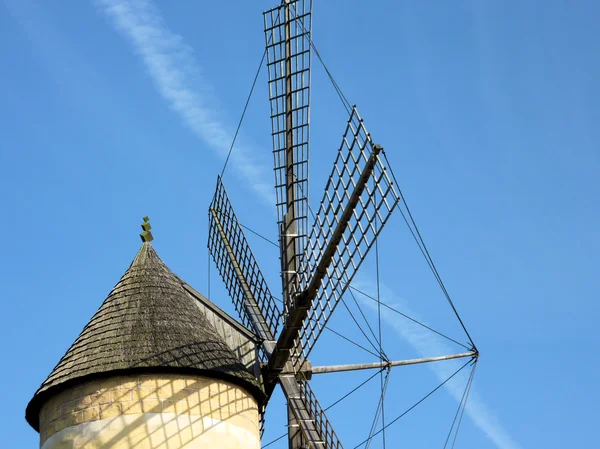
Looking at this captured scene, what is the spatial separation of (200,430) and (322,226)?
280cm

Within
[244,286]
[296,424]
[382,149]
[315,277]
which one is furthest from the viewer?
[244,286]

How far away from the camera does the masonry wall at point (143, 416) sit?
12.5m

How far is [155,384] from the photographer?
12.7m

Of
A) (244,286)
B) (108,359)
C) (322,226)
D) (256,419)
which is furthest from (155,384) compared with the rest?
(244,286)

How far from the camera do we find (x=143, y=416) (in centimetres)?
1254

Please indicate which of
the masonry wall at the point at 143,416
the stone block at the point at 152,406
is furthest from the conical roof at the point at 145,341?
the stone block at the point at 152,406

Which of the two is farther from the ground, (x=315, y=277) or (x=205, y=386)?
(x=315, y=277)

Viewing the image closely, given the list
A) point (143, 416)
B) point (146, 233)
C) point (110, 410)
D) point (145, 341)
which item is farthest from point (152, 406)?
point (146, 233)

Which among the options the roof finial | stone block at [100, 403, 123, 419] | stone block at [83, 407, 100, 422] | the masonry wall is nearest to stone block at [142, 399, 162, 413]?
the masonry wall

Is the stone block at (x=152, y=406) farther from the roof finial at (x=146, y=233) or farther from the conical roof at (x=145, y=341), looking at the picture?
the roof finial at (x=146, y=233)

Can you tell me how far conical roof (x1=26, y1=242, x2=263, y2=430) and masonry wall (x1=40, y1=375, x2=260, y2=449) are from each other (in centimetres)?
13

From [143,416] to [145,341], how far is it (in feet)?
2.84

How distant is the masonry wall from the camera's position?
1248cm

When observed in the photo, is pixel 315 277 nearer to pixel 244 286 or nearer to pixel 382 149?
pixel 382 149
